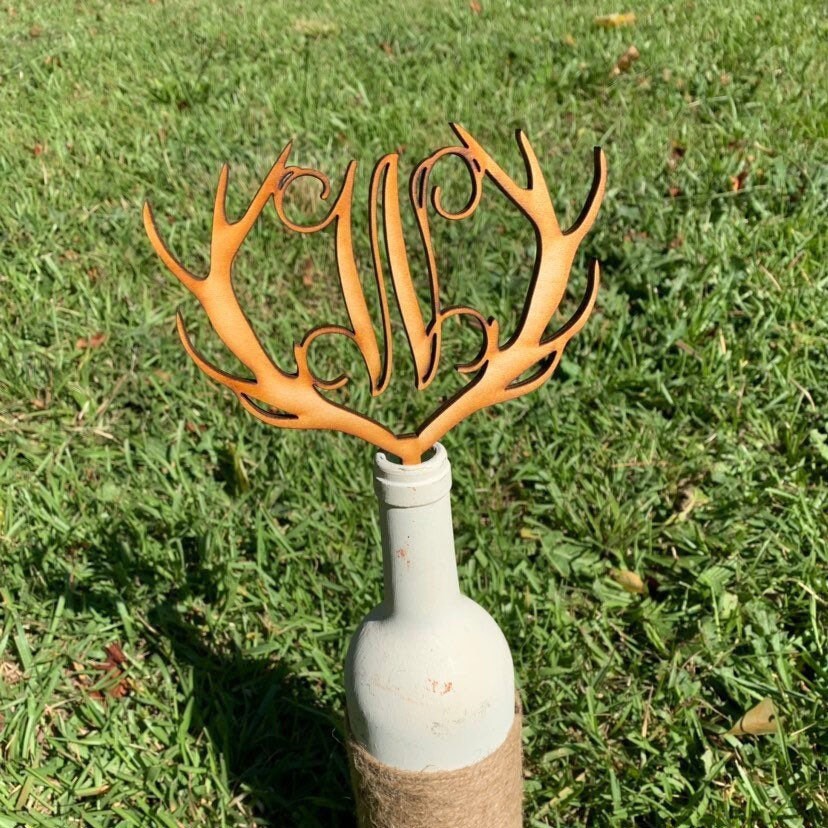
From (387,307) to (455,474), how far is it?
104cm

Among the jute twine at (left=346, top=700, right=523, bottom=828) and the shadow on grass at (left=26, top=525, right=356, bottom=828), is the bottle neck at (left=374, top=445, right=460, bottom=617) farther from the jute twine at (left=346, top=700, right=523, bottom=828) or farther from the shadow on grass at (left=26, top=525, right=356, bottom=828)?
the shadow on grass at (left=26, top=525, right=356, bottom=828)

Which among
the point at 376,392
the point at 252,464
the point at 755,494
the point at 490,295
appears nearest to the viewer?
the point at 376,392

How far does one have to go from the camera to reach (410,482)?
1052mm

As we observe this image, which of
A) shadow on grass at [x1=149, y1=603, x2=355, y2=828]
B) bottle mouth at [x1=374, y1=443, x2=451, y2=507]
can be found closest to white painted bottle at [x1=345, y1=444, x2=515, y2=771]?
bottle mouth at [x1=374, y1=443, x2=451, y2=507]

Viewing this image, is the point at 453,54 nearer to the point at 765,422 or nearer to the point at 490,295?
the point at 490,295

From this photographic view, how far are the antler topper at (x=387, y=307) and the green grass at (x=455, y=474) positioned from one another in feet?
2.51

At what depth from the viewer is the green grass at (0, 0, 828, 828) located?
5.24ft

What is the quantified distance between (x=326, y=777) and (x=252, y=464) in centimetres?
79

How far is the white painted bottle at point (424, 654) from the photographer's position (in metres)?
1.08

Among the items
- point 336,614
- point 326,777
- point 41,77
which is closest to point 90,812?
point 326,777

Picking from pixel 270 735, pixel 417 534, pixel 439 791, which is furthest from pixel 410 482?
pixel 270 735

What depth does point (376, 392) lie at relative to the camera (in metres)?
1.14

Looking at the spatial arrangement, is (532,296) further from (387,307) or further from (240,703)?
(240,703)

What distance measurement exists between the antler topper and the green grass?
30.1 inches
